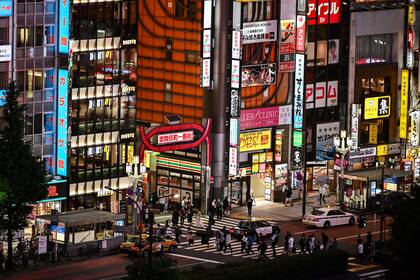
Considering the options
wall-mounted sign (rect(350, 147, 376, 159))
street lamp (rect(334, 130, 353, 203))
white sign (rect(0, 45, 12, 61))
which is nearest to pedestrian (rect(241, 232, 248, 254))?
street lamp (rect(334, 130, 353, 203))

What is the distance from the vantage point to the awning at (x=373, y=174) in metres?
127

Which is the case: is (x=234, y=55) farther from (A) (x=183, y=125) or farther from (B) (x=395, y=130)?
(B) (x=395, y=130)

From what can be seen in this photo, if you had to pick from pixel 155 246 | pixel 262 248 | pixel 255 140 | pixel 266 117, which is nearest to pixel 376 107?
pixel 266 117

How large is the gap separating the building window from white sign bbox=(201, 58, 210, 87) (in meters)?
21.5

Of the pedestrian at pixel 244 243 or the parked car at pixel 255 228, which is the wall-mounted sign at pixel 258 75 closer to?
the parked car at pixel 255 228

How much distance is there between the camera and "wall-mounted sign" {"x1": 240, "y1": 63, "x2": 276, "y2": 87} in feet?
411

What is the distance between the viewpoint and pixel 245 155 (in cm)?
12675

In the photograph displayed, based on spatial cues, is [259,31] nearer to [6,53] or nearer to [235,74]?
[235,74]

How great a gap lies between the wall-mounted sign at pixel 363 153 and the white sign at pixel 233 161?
14219mm

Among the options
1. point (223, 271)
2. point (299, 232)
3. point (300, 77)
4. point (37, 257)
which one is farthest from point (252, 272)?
point (300, 77)

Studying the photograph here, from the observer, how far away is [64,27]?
112m

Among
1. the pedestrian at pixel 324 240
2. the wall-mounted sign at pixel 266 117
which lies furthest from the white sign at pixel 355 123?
the pedestrian at pixel 324 240

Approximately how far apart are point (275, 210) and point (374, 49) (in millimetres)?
23279

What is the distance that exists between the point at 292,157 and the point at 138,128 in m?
15.1
